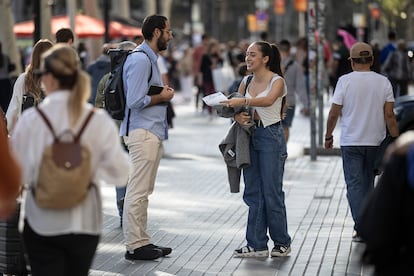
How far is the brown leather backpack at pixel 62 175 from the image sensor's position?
254 inches

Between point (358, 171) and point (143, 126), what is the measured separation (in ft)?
6.43

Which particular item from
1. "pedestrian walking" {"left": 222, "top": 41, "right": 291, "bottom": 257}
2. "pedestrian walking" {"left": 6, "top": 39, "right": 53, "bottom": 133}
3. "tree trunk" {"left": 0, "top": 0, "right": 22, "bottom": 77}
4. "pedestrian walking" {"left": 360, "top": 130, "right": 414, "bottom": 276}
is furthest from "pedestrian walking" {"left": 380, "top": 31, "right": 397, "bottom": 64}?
"pedestrian walking" {"left": 360, "top": 130, "right": 414, "bottom": 276}

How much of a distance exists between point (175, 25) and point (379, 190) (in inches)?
3930

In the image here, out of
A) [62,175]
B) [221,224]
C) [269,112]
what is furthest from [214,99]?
[62,175]

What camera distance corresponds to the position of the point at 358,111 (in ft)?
36.2

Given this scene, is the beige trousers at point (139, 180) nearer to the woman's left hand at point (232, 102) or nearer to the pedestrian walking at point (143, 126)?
the pedestrian walking at point (143, 126)

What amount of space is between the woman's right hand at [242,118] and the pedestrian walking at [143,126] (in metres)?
0.56

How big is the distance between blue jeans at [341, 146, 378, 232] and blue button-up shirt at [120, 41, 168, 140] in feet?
5.40

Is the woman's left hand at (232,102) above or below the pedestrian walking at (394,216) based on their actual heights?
below

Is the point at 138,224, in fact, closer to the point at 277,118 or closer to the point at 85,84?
the point at 277,118

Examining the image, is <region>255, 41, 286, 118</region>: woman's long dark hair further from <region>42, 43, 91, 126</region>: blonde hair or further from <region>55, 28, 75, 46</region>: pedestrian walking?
<region>42, 43, 91, 126</region>: blonde hair

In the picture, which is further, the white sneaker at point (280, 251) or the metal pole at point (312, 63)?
the metal pole at point (312, 63)

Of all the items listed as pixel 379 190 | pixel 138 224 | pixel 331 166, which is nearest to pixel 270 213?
pixel 138 224

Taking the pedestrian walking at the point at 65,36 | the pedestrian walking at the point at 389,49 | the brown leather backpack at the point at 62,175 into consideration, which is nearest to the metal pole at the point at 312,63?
the pedestrian walking at the point at 65,36
